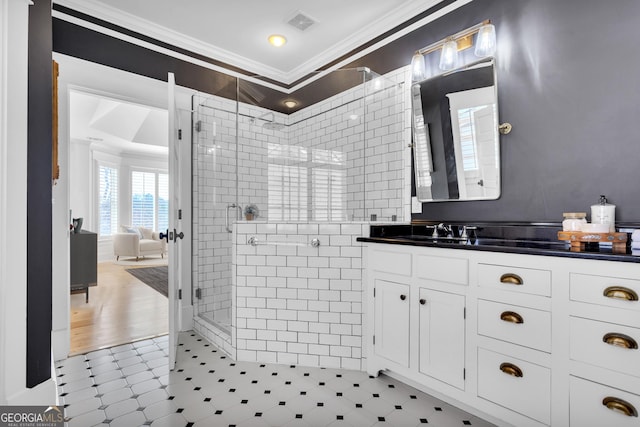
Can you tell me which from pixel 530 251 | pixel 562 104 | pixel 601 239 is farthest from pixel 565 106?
pixel 530 251

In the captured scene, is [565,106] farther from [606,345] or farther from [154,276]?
[154,276]

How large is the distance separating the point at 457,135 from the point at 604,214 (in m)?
1.00

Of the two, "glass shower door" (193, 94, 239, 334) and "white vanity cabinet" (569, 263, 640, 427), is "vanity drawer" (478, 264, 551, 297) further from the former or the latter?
"glass shower door" (193, 94, 239, 334)

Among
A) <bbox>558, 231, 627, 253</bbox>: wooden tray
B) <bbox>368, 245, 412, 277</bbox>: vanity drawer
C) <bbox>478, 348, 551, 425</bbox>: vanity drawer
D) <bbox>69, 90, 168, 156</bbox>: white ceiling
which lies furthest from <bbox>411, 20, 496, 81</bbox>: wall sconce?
<bbox>69, 90, 168, 156</bbox>: white ceiling

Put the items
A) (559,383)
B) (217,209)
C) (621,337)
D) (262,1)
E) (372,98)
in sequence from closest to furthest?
(621,337) < (559,383) < (262,1) < (372,98) < (217,209)

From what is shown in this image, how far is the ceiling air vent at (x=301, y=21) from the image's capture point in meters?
2.69

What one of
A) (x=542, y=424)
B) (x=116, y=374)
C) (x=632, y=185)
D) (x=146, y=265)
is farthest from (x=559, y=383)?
(x=146, y=265)

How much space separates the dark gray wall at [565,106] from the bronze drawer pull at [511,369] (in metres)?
0.89

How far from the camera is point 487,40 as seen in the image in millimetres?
2113

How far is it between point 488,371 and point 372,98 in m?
2.24

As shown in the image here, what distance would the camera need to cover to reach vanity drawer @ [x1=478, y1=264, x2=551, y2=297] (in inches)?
56.3

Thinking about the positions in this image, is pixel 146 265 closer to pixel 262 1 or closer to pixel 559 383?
pixel 262 1

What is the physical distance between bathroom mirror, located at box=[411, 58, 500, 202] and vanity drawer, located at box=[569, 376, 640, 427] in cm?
115

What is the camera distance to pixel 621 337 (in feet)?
4.05
